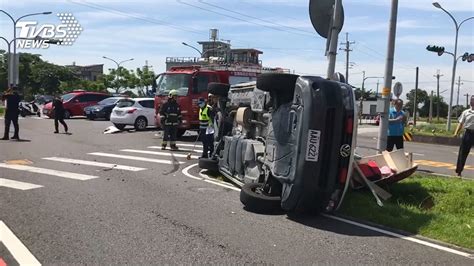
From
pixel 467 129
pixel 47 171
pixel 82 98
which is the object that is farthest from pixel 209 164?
pixel 82 98

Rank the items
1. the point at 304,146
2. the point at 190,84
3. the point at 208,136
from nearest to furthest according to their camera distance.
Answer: the point at 304,146, the point at 208,136, the point at 190,84

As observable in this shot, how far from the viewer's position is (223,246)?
19.0 ft

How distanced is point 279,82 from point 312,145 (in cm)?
118

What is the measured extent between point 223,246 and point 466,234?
117 inches

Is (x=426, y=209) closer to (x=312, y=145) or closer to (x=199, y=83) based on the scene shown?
(x=312, y=145)

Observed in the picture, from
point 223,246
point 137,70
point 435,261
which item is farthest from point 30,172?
point 137,70

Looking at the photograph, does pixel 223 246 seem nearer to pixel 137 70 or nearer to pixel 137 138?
pixel 137 138

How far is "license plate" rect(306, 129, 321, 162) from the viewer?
22.5 feet

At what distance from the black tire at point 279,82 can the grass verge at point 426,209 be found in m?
1.93

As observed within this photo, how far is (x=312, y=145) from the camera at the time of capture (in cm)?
687

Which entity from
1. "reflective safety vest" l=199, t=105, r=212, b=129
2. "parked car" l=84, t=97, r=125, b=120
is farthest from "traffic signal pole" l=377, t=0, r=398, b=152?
"parked car" l=84, t=97, r=125, b=120

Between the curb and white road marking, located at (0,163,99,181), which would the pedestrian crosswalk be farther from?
the curb

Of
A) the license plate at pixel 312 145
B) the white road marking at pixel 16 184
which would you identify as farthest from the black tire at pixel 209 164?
the license plate at pixel 312 145

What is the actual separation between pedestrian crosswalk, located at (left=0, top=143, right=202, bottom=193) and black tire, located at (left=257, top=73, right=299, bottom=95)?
14.1ft
